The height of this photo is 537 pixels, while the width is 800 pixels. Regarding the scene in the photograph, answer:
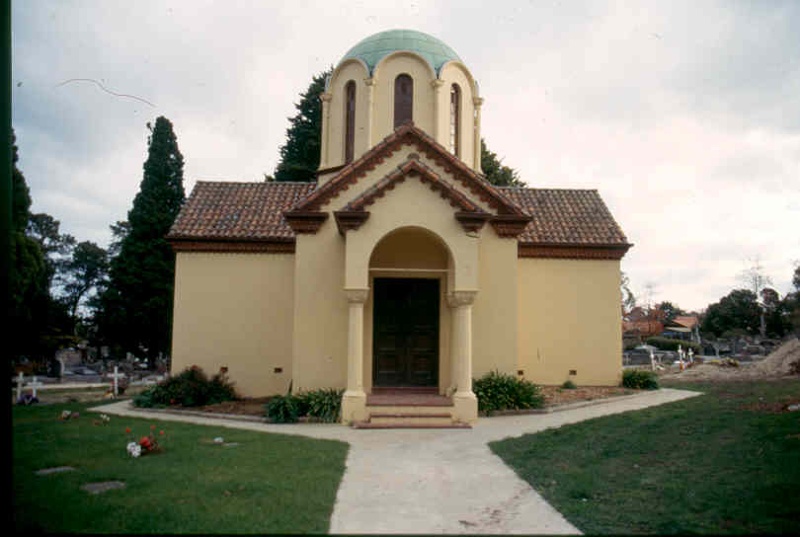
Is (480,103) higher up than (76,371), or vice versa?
(480,103)

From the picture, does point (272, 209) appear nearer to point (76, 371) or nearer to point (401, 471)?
point (401, 471)

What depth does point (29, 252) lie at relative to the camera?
356 inches

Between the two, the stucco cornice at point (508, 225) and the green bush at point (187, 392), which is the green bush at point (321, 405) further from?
the stucco cornice at point (508, 225)

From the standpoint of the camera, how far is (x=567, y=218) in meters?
19.2

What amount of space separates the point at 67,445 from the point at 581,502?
27.6 feet

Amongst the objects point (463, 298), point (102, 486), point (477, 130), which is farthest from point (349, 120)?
point (102, 486)

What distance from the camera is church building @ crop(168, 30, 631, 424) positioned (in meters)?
13.8

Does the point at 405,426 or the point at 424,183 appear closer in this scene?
the point at 405,426

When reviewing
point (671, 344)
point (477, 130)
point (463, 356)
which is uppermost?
point (477, 130)

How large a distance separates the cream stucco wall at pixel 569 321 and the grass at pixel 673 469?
481cm

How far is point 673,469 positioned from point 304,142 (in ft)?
94.3

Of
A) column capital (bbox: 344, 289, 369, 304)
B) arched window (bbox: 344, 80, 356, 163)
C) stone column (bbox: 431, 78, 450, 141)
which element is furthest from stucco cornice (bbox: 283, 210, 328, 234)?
stone column (bbox: 431, 78, 450, 141)

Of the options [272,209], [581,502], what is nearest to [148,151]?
[272,209]

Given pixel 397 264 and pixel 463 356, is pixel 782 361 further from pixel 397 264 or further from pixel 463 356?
pixel 397 264
